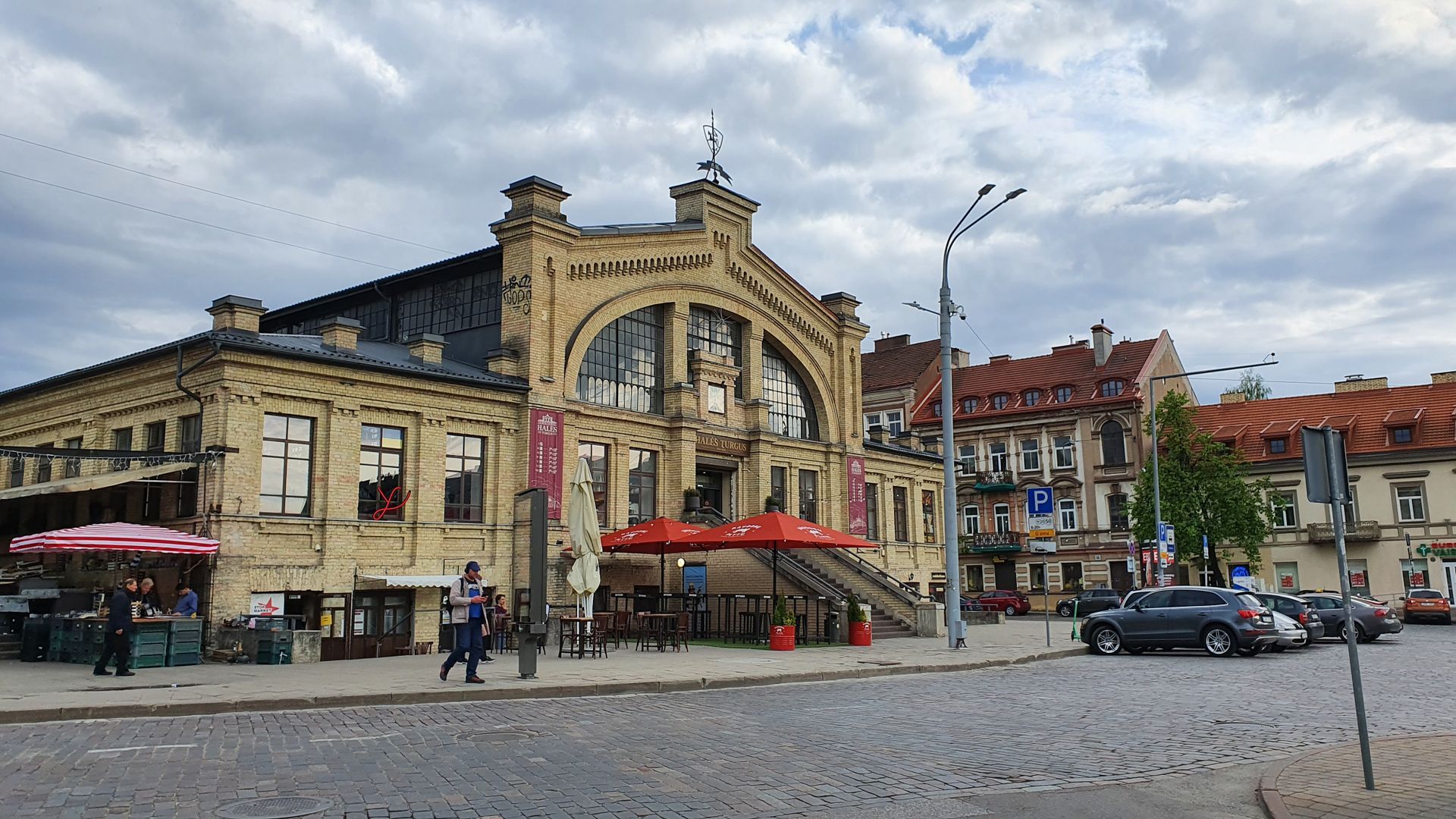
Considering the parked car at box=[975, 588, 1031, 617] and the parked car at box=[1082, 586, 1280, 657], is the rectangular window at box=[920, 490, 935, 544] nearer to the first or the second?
the parked car at box=[975, 588, 1031, 617]

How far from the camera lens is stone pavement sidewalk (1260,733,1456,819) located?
7.30m

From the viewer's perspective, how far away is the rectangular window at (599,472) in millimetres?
29500

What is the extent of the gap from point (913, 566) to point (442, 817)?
36038 millimetres

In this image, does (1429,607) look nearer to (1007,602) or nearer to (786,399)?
(1007,602)

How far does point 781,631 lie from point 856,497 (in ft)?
51.1

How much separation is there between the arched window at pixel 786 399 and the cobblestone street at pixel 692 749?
67.7 feet

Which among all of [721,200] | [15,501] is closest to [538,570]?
[15,501]

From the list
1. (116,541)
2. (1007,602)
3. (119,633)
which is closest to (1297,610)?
(119,633)

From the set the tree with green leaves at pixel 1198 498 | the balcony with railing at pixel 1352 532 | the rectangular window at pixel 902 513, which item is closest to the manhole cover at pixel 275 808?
the rectangular window at pixel 902 513

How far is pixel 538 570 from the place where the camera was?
16.7m

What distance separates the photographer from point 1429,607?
4050 cm

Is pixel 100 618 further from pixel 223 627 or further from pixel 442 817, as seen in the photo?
pixel 442 817

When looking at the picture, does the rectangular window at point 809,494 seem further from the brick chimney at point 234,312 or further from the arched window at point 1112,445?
the arched window at point 1112,445

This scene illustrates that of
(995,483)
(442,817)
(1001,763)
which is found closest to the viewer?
(442,817)
